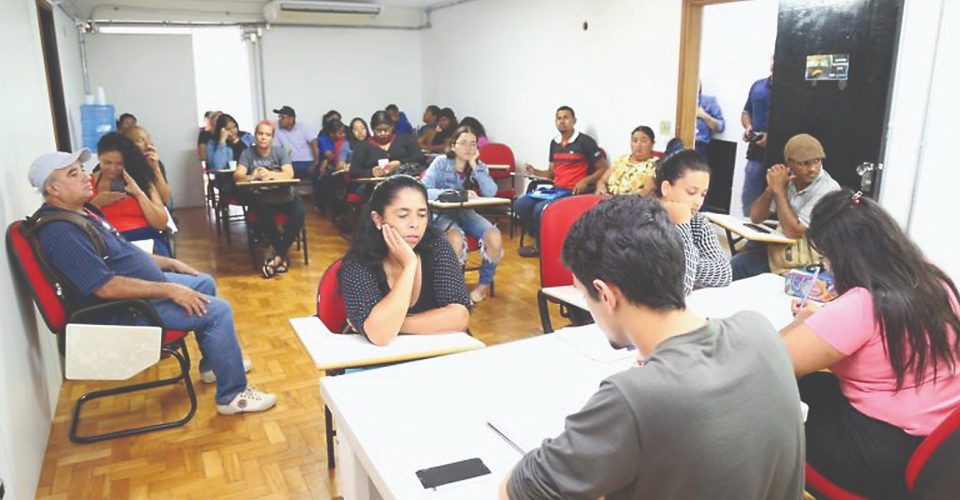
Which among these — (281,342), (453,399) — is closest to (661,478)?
(453,399)

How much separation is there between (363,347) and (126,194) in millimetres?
Result: 2732

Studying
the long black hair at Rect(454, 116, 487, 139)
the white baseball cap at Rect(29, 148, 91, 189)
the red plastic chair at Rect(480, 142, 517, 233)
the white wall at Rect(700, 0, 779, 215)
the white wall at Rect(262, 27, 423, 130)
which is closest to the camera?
the white baseball cap at Rect(29, 148, 91, 189)

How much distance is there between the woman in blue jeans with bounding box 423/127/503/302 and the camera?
15.4ft

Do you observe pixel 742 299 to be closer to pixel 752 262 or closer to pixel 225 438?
pixel 752 262

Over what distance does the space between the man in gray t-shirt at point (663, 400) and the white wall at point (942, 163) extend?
3.20 m

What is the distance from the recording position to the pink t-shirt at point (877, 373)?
159cm

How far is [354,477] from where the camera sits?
5.34 feet

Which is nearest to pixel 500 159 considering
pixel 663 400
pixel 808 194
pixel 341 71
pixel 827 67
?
pixel 341 71

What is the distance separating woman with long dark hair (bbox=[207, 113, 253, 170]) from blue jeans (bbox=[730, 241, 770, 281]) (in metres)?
5.16

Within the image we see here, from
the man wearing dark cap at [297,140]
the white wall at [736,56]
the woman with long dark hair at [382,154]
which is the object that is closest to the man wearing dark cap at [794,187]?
the white wall at [736,56]

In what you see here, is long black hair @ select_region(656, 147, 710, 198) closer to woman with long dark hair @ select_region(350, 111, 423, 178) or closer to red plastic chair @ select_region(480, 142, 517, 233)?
woman with long dark hair @ select_region(350, 111, 423, 178)

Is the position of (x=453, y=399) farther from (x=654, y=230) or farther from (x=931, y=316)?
(x=931, y=316)

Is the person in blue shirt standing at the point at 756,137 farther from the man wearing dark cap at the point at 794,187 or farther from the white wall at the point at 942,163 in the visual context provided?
the white wall at the point at 942,163

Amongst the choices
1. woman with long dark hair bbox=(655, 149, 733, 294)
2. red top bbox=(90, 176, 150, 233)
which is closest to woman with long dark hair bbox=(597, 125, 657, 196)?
woman with long dark hair bbox=(655, 149, 733, 294)
